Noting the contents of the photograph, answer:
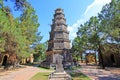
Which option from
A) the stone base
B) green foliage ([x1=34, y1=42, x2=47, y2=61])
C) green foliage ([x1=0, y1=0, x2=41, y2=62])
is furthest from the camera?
green foliage ([x1=34, y1=42, x2=47, y2=61])

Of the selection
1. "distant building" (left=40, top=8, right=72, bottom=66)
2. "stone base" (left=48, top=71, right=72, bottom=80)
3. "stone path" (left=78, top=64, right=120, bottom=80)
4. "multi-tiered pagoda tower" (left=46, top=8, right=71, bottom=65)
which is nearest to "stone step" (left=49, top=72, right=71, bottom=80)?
"stone base" (left=48, top=71, right=72, bottom=80)

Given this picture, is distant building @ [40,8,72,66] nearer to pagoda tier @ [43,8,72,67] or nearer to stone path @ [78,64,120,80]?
pagoda tier @ [43,8,72,67]

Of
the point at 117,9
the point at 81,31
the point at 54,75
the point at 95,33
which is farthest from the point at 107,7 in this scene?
the point at 54,75

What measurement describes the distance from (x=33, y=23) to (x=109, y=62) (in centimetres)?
2048

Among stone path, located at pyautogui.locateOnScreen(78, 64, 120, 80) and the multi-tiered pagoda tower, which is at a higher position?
the multi-tiered pagoda tower

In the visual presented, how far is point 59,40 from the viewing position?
3944cm

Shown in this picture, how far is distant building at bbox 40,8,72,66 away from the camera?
38469mm

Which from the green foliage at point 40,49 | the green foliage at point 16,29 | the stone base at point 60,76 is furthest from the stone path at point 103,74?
the green foliage at point 40,49

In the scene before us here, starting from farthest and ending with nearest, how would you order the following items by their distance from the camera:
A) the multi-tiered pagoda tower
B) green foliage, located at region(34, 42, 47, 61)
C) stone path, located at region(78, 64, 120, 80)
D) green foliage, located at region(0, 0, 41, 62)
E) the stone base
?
green foliage, located at region(34, 42, 47, 61), the multi-tiered pagoda tower, stone path, located at region(78, 64, 120, 80), the stone base, green foliage, located at region(0, 0, 41, 62)

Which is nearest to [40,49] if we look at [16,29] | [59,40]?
[59,40]

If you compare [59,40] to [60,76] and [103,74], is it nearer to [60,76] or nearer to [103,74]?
[103,74]

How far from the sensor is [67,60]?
125 feet

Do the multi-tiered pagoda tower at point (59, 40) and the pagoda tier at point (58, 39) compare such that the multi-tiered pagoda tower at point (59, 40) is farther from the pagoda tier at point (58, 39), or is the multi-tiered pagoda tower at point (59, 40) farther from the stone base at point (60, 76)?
the stone base at point (60, 76)

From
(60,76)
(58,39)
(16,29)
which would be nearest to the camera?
(60,76)
